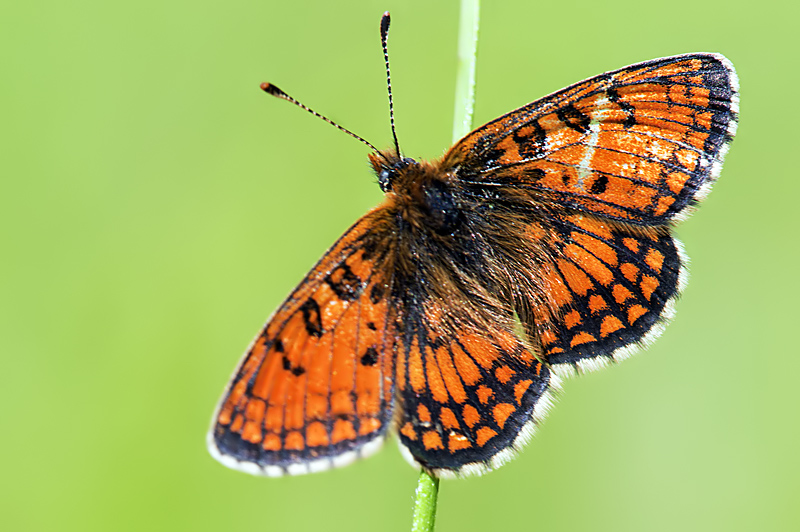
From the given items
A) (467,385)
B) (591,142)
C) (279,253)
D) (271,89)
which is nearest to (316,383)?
(467,385)

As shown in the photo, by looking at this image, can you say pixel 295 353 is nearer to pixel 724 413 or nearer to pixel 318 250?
pixel 318 250

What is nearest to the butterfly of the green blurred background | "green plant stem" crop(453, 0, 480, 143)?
"green plant stem" crop(453, 0, 480, 143)

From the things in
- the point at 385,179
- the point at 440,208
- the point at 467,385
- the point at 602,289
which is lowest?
the point at 467,385

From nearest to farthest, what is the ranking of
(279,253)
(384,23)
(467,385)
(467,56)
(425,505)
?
(425,505)
(467,56)
(467,385)
(384,23)
(279,253)

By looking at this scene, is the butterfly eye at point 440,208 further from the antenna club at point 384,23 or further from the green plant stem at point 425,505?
the green plant stem at point 425,505

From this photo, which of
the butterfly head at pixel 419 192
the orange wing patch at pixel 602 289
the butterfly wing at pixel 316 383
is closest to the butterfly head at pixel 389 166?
the butterfly head at pixel 419 192

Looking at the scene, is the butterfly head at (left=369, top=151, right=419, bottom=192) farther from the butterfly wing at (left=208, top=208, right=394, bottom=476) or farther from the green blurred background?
the green blurred background

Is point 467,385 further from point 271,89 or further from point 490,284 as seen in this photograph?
point 271,89

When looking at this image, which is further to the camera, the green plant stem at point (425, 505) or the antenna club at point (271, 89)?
the antenna club at point (271, 89)
